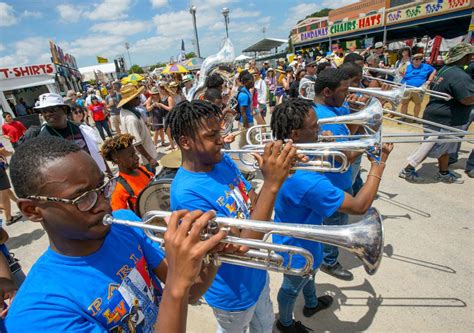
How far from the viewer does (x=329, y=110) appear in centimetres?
315

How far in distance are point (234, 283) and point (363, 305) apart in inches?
69.7

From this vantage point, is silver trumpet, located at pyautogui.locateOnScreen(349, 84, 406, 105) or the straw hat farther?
the straw hat

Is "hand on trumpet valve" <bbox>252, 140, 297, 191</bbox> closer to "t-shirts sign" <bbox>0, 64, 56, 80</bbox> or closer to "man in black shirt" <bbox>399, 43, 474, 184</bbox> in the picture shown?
"man in black shirt" <bbox>399, 43, 474, 184</bbox>

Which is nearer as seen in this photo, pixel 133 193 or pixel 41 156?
pixel 41 156

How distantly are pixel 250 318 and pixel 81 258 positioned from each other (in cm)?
122

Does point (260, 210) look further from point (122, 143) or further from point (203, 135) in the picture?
point (122, 143)

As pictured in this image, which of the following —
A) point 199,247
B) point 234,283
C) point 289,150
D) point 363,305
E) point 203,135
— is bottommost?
point 363,305

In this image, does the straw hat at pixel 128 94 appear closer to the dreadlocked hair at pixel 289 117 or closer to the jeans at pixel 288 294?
the dreadlocked hair at pixel 289 117

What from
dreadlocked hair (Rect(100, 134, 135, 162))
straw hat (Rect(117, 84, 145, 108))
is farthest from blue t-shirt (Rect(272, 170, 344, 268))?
straw hat (Rect(117, 84, 145, 108))

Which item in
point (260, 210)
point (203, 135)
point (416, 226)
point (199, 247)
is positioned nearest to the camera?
point (199, 247)

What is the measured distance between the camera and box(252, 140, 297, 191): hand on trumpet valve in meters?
1.69

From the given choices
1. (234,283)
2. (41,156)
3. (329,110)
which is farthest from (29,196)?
(329,110)

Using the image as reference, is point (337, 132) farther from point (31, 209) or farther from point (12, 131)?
point (12, 131)

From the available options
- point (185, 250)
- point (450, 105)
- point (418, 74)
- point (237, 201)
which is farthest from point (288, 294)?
point (418, 74)
